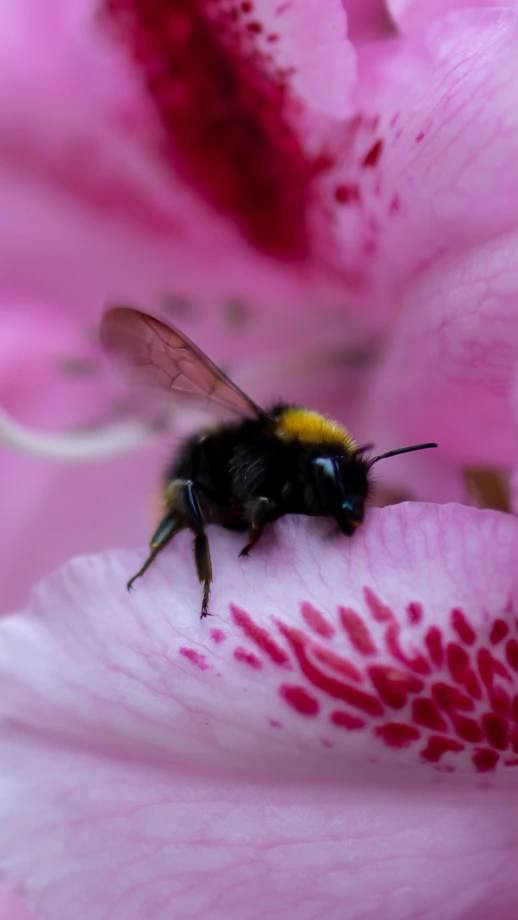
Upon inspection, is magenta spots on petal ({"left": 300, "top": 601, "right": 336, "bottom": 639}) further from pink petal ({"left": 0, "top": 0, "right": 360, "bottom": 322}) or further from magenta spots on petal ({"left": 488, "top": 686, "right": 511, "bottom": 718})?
pink petal ({"left": 0, "top": 0, "right": 360, "bottom": 322})

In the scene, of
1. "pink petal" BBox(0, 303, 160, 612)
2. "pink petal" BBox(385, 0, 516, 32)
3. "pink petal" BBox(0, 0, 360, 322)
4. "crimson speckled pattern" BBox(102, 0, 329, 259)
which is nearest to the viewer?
"pink petal" BBox(385, 0, 516, 32)

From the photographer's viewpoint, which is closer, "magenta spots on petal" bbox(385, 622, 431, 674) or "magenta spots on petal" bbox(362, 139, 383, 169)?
"magenta spots on petal" bbox(385, 622, 431, 674)

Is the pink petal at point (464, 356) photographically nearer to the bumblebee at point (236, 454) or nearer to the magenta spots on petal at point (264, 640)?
the bumblebee at point (236, 454)

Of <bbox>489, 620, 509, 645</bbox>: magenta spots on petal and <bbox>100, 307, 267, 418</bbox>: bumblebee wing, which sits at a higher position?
<bbox>100, 307, 267, 418</bbox>: bumblebee wing

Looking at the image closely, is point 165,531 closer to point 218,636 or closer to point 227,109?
point 218,636

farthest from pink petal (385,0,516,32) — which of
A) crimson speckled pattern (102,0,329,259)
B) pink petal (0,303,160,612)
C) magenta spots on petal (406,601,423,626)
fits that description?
pink petal (0,303,160,612)

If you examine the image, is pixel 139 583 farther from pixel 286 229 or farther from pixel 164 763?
pixel 286 229
